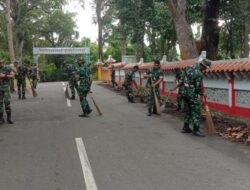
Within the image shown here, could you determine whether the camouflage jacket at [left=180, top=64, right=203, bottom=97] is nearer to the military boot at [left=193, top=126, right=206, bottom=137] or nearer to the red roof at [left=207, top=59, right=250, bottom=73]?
the military boot at [left=193, top=126, right=206, bottom=137]

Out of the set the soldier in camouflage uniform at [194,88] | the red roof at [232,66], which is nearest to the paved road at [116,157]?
the soldier in camouflage uniform at [194,88]

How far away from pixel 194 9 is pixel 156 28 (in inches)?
192

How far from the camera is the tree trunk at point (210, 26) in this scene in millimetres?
16516

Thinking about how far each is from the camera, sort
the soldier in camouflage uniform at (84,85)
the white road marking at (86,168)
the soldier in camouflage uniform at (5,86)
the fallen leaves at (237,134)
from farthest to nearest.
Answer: the soldier in camouflage uniform at (84,85) < the soldier in camouflage uniform at (5,86) < the fallen leaves at (237,134) < the white road marking at (86,168)

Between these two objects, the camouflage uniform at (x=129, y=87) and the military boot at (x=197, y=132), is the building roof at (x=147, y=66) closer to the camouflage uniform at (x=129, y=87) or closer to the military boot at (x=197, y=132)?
the camouflage uniform at (x=129, y=87)

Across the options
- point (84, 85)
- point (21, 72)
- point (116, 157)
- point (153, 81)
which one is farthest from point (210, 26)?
point (116, 157)

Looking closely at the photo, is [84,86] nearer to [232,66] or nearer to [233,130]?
[232,66]

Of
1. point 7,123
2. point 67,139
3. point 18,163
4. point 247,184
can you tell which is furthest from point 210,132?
point 7,123

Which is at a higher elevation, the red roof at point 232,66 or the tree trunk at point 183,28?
the tree trunk at point 183,28

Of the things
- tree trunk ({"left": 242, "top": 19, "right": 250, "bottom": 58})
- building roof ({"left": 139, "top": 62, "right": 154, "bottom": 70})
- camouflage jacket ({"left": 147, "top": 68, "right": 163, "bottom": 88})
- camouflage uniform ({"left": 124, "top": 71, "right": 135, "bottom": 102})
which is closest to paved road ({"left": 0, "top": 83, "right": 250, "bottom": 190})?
camouflage jacket ({"left": 147, "top": 68, "right": 163, "bottom": 88})

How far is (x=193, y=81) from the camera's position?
31.2 ft

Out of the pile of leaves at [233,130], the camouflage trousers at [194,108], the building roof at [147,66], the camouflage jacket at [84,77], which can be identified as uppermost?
the building roof at [147,66]

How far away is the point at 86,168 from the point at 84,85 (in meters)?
6.57

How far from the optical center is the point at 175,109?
14.7 meters
